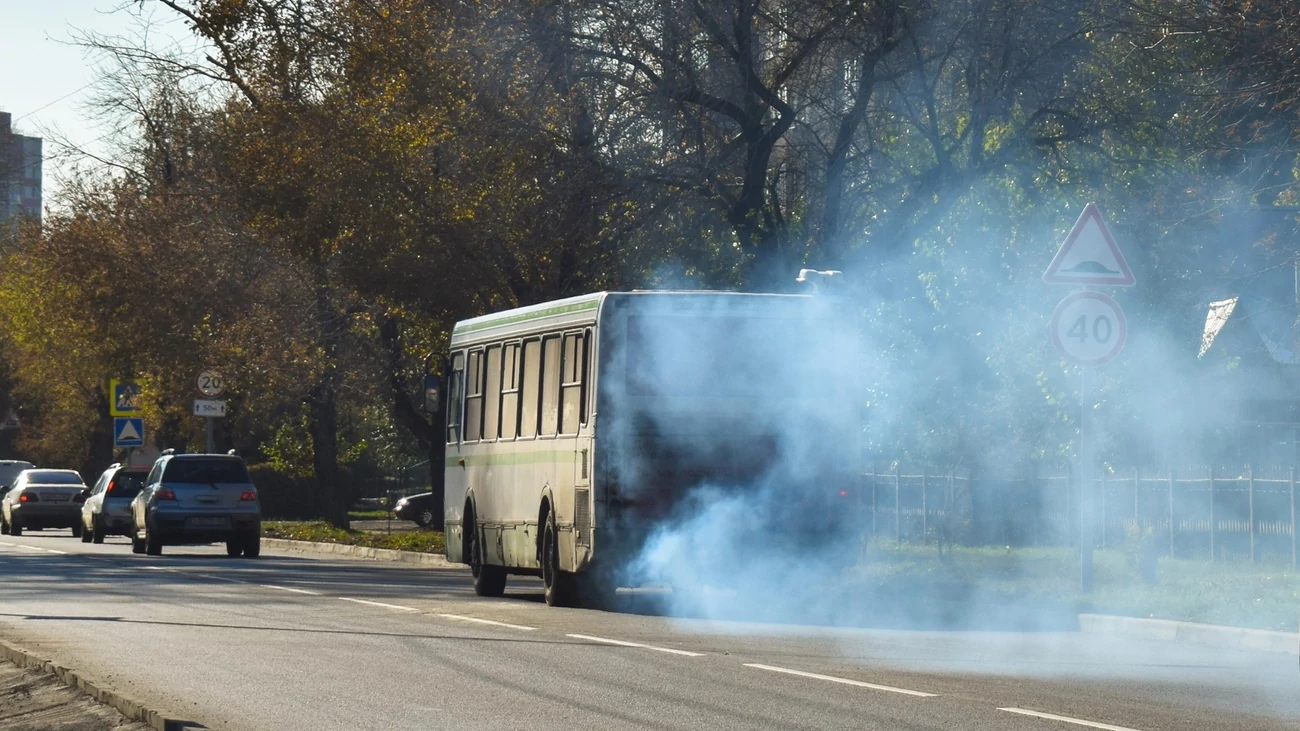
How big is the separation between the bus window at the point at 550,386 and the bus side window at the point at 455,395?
3.33 meters

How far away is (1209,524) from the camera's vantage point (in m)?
26.2

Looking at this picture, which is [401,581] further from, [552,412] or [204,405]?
[204,405]

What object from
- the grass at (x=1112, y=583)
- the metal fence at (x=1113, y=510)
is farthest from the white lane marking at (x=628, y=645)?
the grass at (x=1112, y=583)

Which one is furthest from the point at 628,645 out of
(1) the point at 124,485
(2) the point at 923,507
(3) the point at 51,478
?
(3) the point at 51,478

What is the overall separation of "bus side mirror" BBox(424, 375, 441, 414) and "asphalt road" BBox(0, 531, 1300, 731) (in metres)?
3.90

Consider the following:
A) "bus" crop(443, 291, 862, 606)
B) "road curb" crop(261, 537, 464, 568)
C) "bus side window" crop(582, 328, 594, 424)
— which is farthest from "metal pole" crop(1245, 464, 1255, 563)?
"bus side window" crop(582, 328, 594, 424)

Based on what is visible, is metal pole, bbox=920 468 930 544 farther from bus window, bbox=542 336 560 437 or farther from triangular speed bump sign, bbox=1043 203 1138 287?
triangular speed bump sign, bbox=1043 203 1138 287

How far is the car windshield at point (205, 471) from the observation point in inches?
1243

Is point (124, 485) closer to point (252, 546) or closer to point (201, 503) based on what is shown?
point (252, 546)

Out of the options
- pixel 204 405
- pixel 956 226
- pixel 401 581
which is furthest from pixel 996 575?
pixel 204 405

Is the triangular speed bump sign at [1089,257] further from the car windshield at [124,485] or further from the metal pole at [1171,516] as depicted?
the car windshield at [124,485]

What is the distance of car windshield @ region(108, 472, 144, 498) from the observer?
127ft

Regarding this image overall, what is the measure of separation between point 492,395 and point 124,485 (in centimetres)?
2072

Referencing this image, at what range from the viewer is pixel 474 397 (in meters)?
21.2
